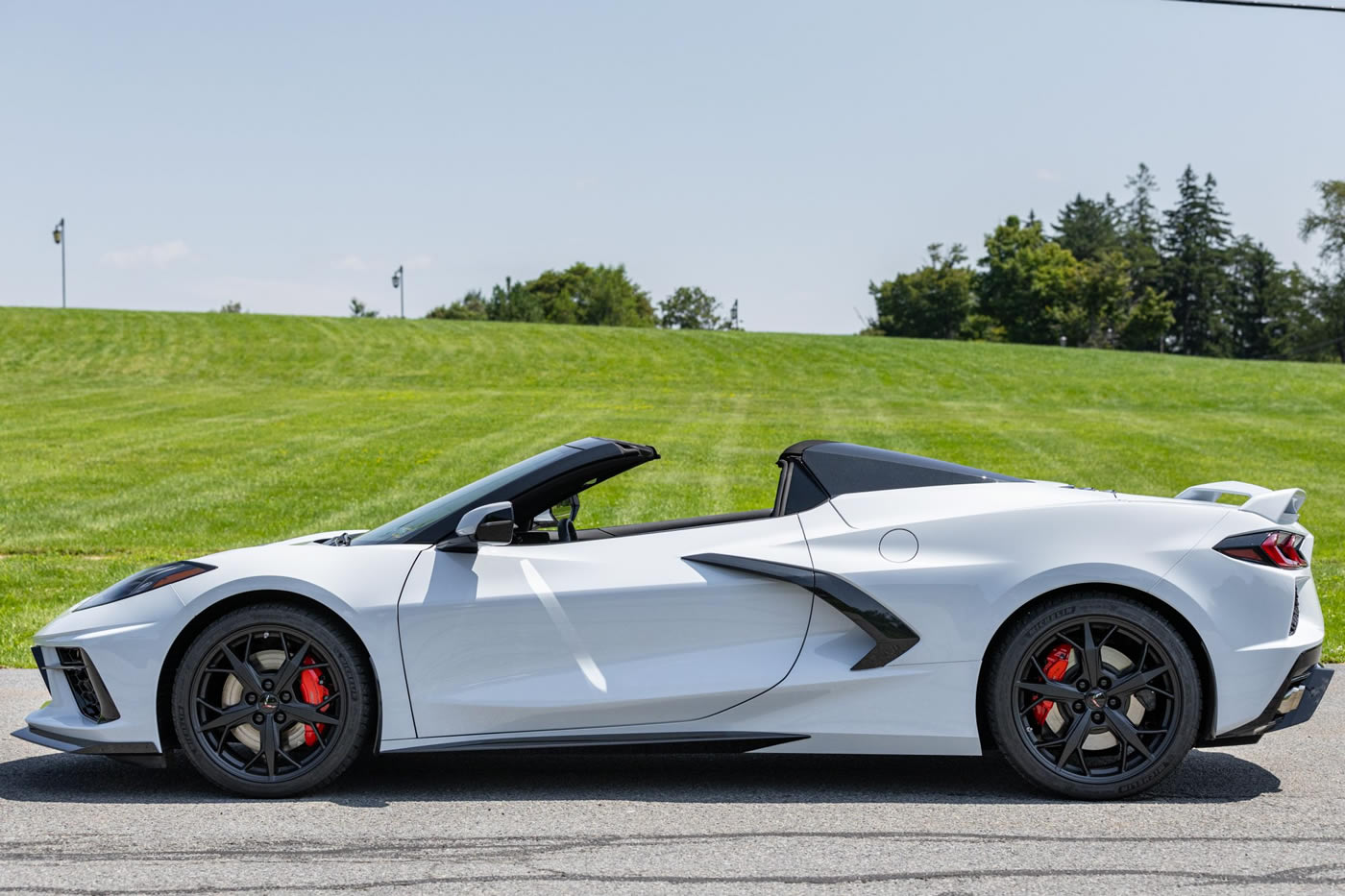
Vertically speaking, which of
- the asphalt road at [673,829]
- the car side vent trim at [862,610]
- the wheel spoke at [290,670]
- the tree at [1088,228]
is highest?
the tree at [1088,228]

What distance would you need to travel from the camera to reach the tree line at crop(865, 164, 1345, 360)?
96.6m

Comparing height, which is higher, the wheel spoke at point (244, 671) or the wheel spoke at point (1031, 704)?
the wheel spoke at point (244, 671)

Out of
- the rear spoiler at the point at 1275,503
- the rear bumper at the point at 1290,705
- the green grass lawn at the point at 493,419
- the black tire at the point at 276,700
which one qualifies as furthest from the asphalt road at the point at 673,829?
the green grass lawn at the point at 493,419

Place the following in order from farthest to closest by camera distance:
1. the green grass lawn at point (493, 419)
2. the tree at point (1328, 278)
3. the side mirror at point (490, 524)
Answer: the tree at point (1328, 278), the green grass lawn at point (493, 419), the side mirror at point (490, 524)

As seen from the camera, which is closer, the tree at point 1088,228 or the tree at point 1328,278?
the tree at point 1328,278

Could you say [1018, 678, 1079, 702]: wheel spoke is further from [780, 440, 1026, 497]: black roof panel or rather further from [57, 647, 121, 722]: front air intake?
[57, 647, 121, 722]: front air intake

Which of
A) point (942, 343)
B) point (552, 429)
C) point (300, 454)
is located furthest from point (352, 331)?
point (300, 454)

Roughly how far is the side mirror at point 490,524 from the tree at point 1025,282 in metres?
97.7

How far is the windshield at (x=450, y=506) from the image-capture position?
4789mm

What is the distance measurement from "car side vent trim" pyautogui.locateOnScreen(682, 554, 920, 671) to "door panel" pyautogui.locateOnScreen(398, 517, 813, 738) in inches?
1.6

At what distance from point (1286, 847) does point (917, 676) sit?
1217 millimetres

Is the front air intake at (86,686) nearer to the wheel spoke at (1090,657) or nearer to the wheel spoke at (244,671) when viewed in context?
the wheel spoke at (244,671)

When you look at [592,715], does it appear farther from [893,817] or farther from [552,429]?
[552,429]

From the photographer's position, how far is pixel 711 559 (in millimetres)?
4535
